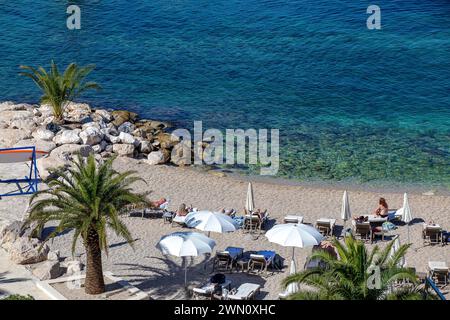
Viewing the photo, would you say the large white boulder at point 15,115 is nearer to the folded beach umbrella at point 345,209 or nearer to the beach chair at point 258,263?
the beach chair at point 258,263

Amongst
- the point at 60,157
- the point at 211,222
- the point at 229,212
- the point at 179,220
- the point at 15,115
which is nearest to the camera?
the point at 211,222

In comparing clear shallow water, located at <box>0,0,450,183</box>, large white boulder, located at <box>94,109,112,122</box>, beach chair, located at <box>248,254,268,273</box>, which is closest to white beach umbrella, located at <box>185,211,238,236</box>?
beach chair, located at <box>248,254,268,273</box>

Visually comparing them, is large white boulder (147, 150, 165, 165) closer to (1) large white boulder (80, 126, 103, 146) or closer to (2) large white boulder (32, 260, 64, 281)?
(1) large white boulder (80, 126, 103, 146)

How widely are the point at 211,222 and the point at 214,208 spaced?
13.6ft

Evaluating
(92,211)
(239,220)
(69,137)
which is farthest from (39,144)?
(92,211)

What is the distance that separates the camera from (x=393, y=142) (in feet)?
115

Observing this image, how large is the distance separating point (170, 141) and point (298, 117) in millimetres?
6750

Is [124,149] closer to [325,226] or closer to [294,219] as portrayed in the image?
[294,219]

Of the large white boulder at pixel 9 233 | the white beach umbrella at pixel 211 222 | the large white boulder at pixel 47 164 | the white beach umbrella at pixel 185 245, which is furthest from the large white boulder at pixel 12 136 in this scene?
the white beach umbrella at pixel 185 245

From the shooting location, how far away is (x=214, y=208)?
2830cm

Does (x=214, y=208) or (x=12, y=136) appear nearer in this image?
(x=214, y=208)

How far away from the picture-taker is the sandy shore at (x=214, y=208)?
77.6 ft

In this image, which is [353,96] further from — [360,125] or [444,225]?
[444,225]
